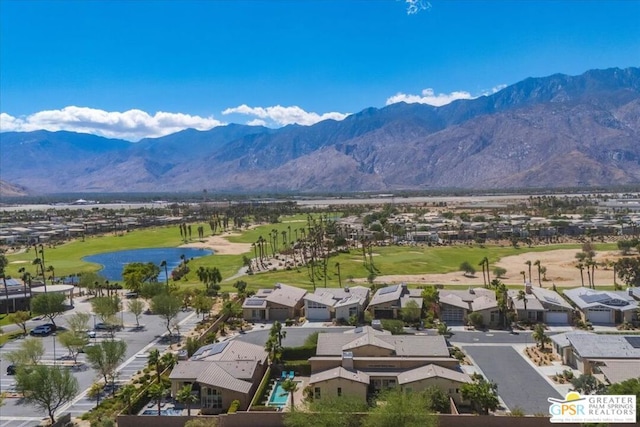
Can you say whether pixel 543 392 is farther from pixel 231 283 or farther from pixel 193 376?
pixel 231 283

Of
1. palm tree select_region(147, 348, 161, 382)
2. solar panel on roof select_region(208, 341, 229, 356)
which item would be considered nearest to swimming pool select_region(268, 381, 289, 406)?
solar panel on roof select_region(208, 341, 229, 356)

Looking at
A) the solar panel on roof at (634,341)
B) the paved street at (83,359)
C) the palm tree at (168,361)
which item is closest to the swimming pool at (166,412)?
the paved street at (83,359)

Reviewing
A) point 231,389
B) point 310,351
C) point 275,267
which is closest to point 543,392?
point 310,351

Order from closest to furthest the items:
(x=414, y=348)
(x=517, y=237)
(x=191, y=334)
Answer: (x=414, y=348), (x=191, y=334), (x=517, y=237)

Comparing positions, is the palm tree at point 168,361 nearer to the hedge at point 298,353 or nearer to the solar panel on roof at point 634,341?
the hedge at point 298,353

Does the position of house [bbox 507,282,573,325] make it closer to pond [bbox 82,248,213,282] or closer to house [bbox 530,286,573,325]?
house [bbox 530,286,573,325]

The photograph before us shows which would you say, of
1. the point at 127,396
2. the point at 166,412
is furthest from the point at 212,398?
the point at 127,396
